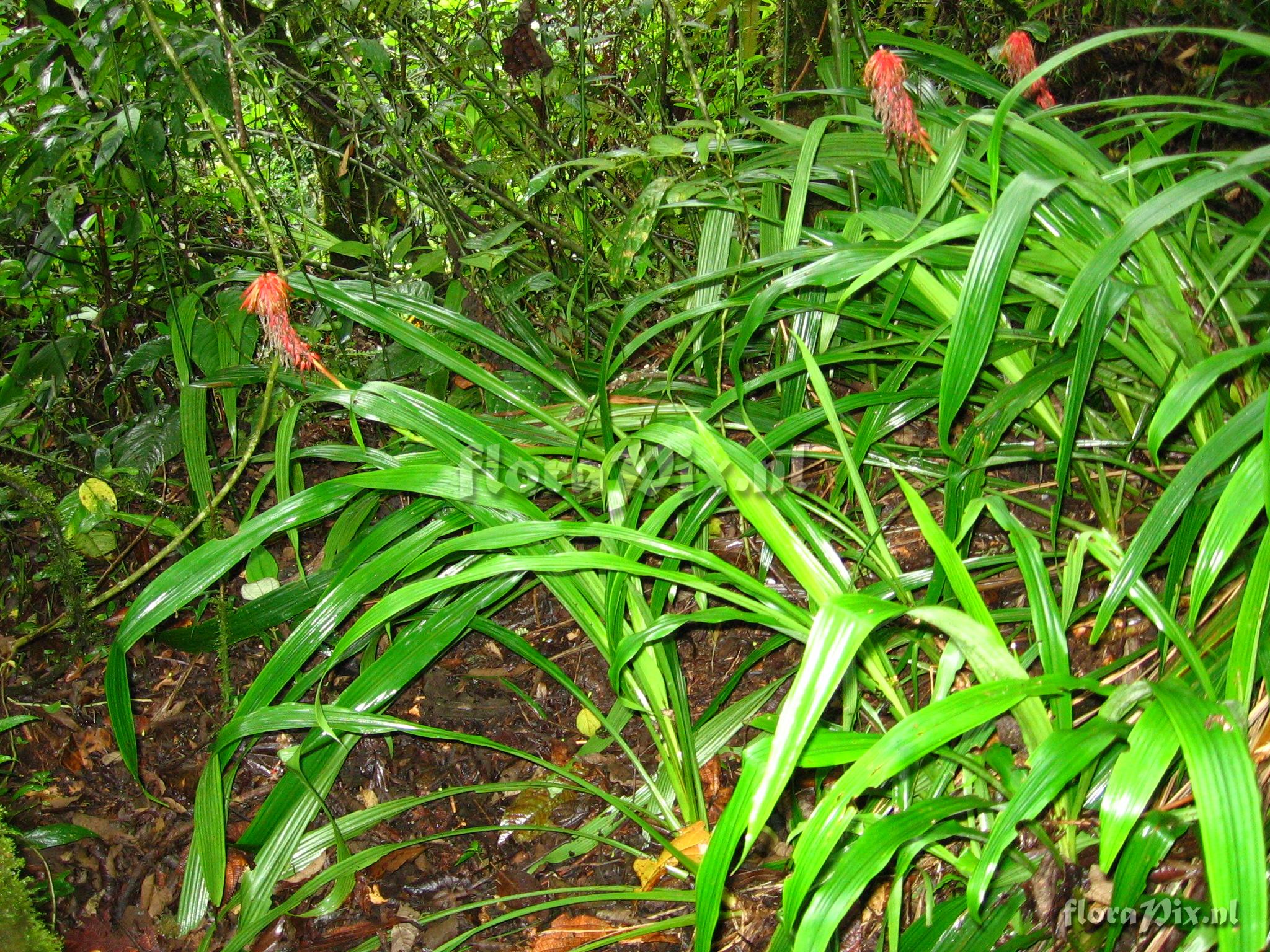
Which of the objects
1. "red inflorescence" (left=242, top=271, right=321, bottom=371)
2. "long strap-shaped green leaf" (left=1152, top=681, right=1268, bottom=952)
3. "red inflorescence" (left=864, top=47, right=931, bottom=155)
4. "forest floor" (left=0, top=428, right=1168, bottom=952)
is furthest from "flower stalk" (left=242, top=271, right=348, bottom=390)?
"long strap-shaped green leaf" (left=1152, top=681, right=1268, bottom=952)

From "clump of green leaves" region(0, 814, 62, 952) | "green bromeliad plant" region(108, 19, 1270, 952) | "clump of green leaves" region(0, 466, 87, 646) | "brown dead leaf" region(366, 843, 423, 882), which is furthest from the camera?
"clump of green leaves" region(0, 466, 87, 646)

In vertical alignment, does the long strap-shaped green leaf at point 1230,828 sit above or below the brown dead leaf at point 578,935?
above

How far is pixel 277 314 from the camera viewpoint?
1.08 metres

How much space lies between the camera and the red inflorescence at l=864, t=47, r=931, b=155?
1.01 metres

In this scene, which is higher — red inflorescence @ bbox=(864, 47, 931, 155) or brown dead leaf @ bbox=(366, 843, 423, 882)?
red inflorescence @ bbox=(864, 47, 931, 155)

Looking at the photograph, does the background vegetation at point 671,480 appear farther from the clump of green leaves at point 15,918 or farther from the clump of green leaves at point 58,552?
the clump of green leaves at point 15,918

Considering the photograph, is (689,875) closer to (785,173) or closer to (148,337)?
(785,173)

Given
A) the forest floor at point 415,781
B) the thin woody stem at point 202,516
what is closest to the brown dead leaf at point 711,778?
the forest floor at point 415,781

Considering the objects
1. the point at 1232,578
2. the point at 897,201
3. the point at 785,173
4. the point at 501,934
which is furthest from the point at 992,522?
the point at 501,934

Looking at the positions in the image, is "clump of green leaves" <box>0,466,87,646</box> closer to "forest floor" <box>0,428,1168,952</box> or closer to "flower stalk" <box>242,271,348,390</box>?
"forest floor" <box>0,428,1168,952</box>

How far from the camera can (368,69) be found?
154cm

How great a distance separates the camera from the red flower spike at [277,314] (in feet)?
3.50

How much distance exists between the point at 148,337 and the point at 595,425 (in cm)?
110

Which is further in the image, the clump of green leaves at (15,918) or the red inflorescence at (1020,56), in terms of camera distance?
the red inflorescence at (1020,56)
